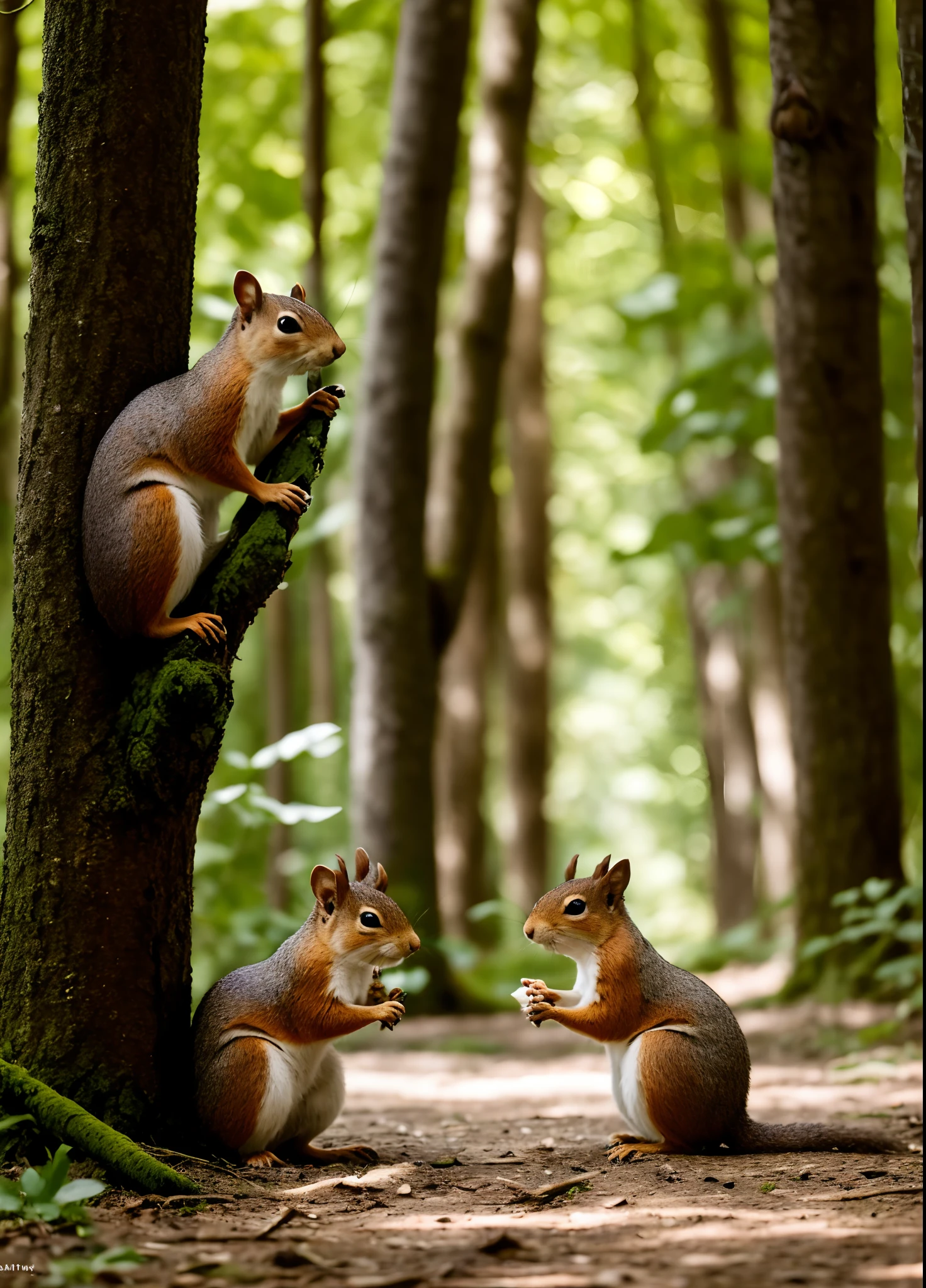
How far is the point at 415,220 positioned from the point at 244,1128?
5945mm

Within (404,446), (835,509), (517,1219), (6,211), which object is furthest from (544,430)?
A: (517,1219)

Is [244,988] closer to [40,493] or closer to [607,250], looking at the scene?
[40,493]

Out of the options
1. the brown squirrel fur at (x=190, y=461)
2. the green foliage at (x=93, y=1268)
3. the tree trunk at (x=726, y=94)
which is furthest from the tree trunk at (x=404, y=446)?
the green foliage at (x=93, y=1268)

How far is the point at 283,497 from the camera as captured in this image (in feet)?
11.8

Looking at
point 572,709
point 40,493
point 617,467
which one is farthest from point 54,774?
point 572,709

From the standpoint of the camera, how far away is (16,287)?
9.88 m

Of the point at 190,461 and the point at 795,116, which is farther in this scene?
the point at 795,116

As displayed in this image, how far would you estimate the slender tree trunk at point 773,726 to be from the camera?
1152 centimetres

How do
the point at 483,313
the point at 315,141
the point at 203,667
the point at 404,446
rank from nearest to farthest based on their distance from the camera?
the point at 203,667
the point at 404,446
the point at 483,313
the point at 315,141

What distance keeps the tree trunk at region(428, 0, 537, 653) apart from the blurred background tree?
0.12 meters

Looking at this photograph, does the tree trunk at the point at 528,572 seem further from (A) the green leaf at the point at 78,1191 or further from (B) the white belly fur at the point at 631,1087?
(A) the green leaf at the point at 78,1191

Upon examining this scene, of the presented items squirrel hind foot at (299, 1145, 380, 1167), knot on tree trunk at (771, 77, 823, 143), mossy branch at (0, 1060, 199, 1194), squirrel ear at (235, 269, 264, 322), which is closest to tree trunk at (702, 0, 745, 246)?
knot on tree trunk at (771, 77, 823, 143)

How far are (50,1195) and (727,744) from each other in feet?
35.8

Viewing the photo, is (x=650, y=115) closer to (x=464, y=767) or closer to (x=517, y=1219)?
(x=464, y=767)
